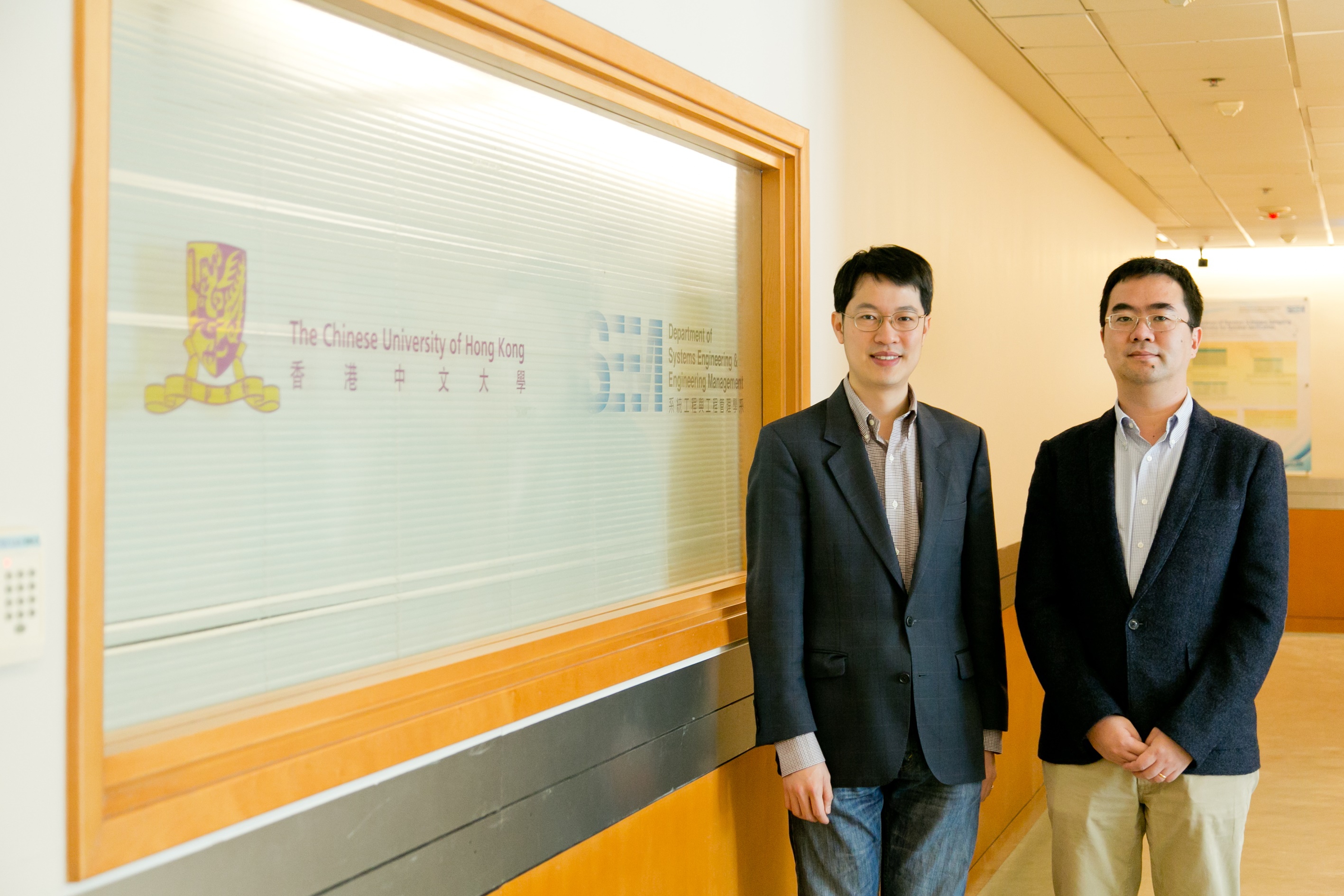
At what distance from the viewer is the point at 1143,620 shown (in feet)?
7.77

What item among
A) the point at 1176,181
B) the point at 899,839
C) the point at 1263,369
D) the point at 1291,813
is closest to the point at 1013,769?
the point at 1291,813

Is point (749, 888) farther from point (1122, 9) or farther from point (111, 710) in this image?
point (1122, 9)

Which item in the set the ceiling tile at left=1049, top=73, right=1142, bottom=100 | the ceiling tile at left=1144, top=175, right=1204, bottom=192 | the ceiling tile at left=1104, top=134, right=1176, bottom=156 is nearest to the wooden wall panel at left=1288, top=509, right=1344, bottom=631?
the ceiling tile at left=1144, top=175, right=1204, bottom=192

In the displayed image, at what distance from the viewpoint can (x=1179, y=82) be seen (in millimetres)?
4824

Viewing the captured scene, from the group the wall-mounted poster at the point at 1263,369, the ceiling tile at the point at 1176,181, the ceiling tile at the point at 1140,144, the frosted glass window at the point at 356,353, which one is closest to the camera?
the frosted glass window at the point at 356,353

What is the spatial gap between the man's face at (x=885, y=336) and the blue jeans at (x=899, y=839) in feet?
2.57

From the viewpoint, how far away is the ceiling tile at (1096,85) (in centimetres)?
476

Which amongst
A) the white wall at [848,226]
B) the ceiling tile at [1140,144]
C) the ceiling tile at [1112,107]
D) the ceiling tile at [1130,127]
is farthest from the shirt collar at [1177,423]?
the ceiling tile at [1140,144]

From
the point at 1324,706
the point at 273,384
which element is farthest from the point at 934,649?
the point at 1324,706

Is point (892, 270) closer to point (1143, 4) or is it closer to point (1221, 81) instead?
point (1143, 4)

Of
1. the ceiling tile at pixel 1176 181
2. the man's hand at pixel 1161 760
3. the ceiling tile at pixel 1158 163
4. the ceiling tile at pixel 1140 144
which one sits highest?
the ceiling tile at pixel 1176 181

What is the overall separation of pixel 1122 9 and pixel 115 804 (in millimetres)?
4070

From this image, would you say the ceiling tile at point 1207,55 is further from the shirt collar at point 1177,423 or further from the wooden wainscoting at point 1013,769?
the shirt collar at point 1177,423

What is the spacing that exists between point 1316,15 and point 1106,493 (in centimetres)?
262
